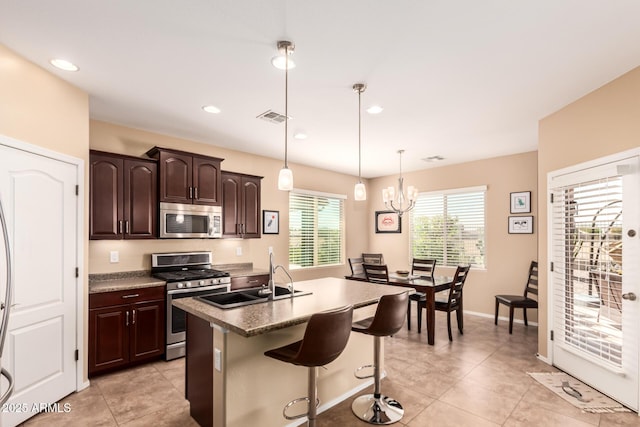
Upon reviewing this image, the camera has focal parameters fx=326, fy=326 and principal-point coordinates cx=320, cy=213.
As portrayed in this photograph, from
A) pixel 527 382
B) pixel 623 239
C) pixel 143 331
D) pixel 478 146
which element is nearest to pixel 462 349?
pixel 527 382

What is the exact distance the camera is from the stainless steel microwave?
3869 millimetres

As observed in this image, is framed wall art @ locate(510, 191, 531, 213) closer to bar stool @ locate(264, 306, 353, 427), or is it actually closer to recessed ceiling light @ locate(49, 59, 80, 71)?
bar stool @ locate(264, 306, 353, 427)

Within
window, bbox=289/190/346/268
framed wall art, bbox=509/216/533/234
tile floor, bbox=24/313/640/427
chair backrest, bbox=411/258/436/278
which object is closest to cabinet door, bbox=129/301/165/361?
tile floor, bbox=24/313/640/427

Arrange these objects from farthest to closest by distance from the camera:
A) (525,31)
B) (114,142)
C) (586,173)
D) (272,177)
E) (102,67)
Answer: (272,177) < (114,142) < (586,173) < (102,67) < (525,31)

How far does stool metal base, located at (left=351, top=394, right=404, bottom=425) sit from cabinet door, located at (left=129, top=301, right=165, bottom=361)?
2.23 meters

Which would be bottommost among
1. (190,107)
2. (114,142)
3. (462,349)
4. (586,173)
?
(462,349)

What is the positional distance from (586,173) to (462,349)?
2368 mm

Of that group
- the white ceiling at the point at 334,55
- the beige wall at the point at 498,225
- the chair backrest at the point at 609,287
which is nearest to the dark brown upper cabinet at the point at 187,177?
the white ceiling at the point at 334,55

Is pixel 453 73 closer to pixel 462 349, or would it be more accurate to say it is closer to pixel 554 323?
pixel 554 323

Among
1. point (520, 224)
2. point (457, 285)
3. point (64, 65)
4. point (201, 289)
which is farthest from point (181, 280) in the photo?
point (520, 224)

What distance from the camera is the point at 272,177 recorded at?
218 inches

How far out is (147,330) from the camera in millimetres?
3496

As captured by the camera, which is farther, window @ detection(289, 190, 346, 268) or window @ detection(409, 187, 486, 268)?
window @ detection(289, 190, 346, 268)

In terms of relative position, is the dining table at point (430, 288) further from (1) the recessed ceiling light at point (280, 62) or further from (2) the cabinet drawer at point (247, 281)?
(1) the recessed ceiling light at point (280, 62)
